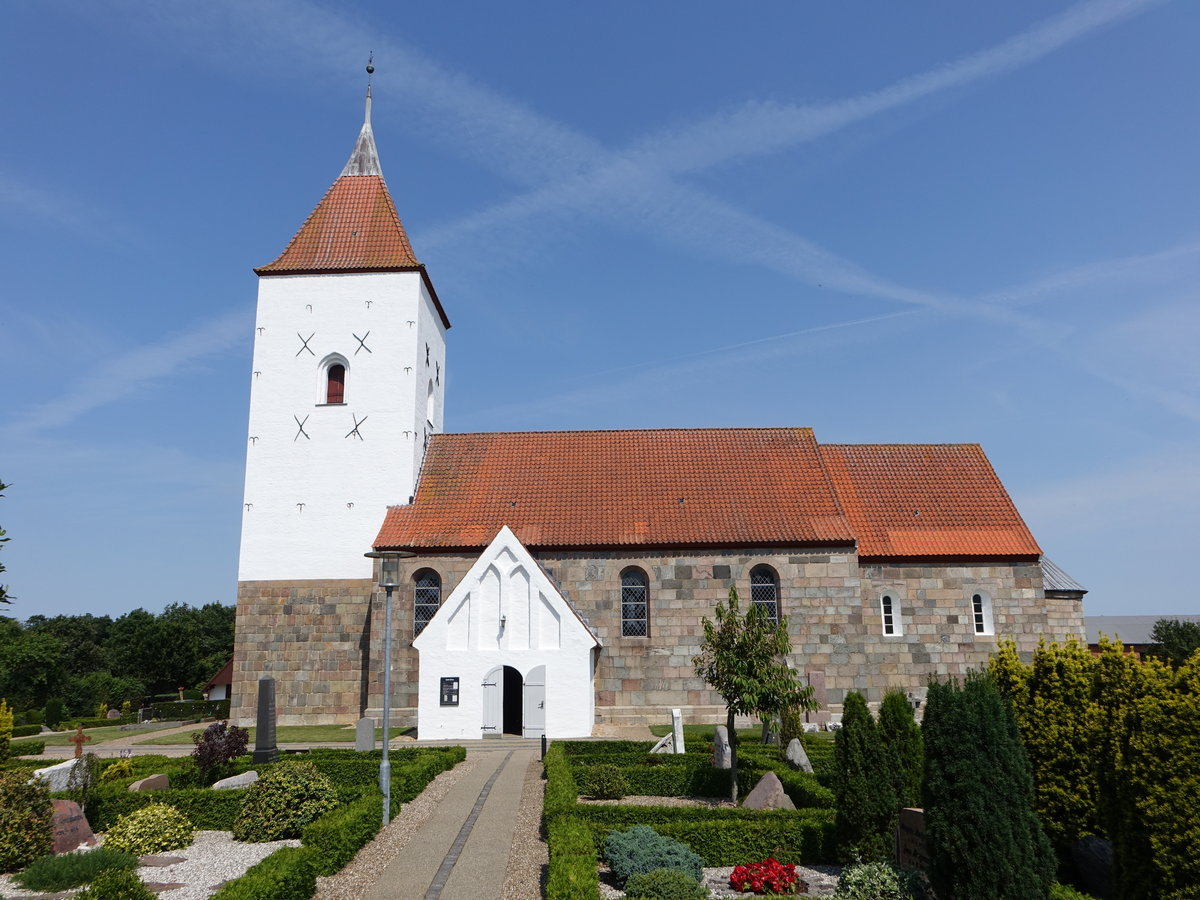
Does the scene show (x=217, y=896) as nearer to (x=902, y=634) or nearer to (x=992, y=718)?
(x=992, y=718)

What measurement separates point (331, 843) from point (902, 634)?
19427 mm

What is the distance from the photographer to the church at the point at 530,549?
22234 millimetres

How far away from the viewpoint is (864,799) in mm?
9609

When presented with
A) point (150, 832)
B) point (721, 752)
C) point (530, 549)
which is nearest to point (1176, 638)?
point (530, 549)

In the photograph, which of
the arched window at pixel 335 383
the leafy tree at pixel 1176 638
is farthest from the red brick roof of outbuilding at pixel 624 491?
the leafy tree at pixel 1176 638

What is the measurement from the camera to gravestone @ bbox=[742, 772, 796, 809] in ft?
39.4

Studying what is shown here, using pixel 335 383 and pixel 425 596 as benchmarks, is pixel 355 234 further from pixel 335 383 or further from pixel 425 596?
pixel 425 596

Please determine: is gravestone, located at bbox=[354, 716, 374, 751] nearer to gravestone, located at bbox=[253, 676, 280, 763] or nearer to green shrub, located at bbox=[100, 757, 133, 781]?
gravestone, located at bbox=[253, 676, 280, 763]

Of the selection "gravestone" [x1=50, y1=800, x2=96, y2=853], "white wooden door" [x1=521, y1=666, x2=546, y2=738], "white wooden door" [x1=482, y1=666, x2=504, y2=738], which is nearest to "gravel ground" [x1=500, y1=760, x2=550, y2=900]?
"gravestone" [x1=50, y1=800, x2=96, y2=853]

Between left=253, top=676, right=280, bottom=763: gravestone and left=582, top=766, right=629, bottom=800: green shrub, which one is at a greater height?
left=253, top=676, right=280, bottom=763: gravestone

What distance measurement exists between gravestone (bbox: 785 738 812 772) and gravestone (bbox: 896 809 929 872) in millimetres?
5446

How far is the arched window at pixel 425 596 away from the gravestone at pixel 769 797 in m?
13.5

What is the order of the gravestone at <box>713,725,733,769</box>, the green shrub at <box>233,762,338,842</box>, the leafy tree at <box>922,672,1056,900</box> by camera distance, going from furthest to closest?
the gravestone at <box>713,725,733,769</box> → the green shrub at <box>233,762,338,842</box> → the leafy tree at <box>922,672,1056,900</box>

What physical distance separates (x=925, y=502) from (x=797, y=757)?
14.1 m
